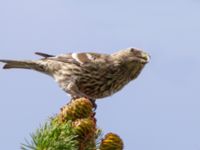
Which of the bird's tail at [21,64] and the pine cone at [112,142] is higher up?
the bird's tail at [21,64]

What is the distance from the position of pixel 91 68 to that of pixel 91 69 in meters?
0.02

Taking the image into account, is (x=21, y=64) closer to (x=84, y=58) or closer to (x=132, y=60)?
(x=84, y=58)

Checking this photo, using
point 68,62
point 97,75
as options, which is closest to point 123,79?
point 97,75

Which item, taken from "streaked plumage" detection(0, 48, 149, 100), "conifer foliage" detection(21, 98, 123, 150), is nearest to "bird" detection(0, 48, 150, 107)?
"streaked plumage" detection(0, 48, 149, 100)

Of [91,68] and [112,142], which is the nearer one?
[112,142]

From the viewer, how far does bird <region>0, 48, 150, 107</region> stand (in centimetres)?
848

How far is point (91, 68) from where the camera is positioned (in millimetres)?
9250

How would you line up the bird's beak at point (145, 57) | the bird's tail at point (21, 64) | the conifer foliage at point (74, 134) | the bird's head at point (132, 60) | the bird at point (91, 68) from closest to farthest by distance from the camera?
1. the conifer foliage at point (74, 134)
2. the bird at point (91, 68)
3. the bird's beak at point (145, 57)
4. the bird's head at point (132, 60)
5. the bird's tail at point (21, 64)

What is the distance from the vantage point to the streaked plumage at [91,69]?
27.8ft

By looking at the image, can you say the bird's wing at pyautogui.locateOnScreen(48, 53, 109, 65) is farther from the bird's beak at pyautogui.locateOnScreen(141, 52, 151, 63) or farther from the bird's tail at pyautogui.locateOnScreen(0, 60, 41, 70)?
the bird's beak at pyautogui.locateOnScreen(141, 52, 151, 63)

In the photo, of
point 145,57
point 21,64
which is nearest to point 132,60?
point 145,57

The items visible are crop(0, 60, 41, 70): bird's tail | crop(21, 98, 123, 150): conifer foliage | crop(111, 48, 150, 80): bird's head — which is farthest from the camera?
crop(0, 60, 41, 70): bird's tail

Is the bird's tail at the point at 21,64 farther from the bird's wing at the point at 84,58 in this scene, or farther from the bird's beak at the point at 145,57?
the bird's beak at the point at 145,57

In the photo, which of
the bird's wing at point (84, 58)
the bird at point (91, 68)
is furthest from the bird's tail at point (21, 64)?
the bird's wing at point (84, 58)
